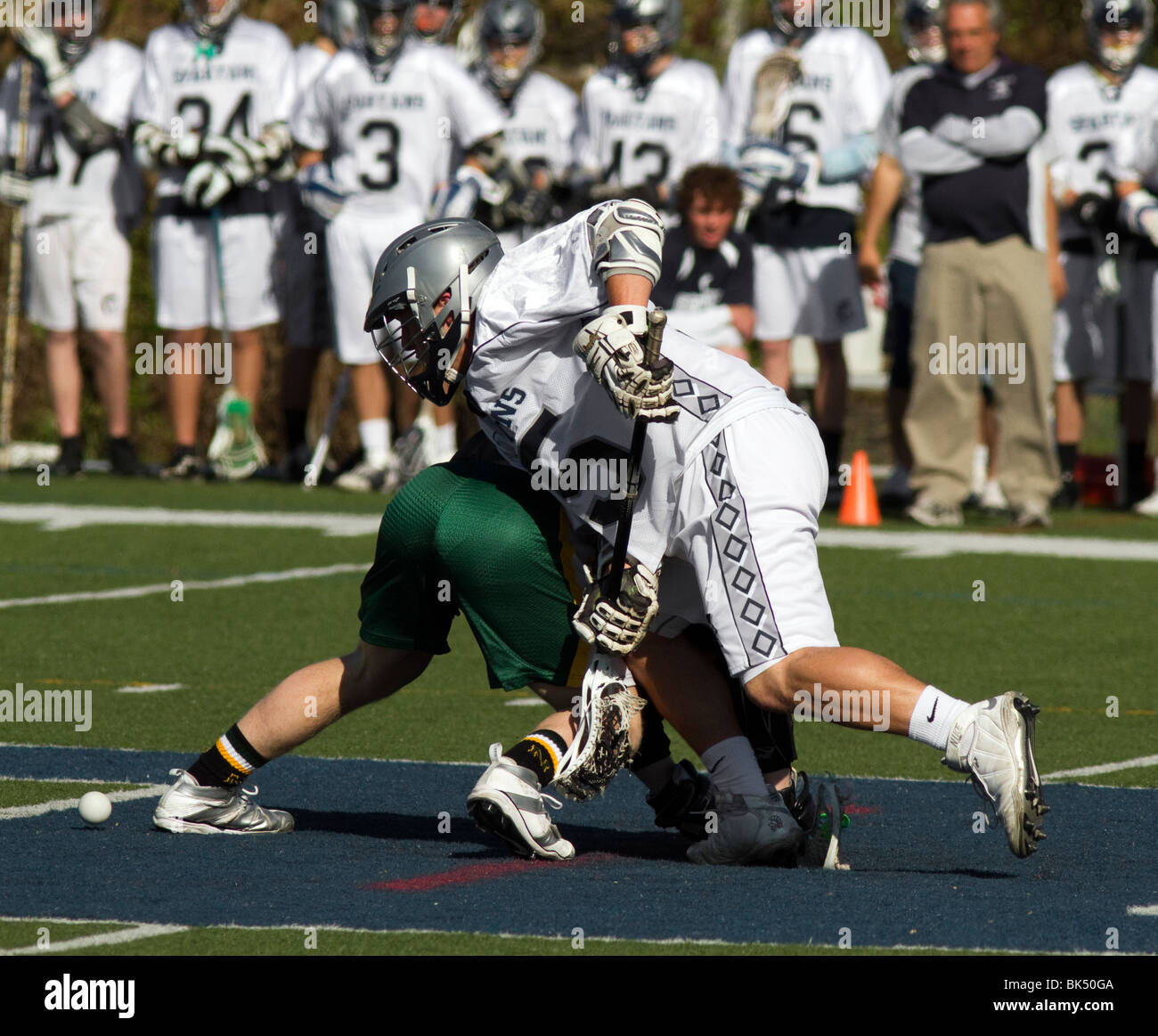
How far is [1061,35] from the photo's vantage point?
27016mm

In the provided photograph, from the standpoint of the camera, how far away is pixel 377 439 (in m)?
13.2

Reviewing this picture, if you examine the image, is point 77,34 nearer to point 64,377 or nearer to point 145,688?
point 64,377

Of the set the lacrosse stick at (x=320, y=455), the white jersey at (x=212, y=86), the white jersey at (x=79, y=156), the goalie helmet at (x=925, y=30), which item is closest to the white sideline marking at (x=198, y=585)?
the lacrosse stick at (x=320, y=455)

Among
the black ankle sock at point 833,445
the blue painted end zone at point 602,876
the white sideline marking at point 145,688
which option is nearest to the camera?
the blue painted end zone at point 602,876

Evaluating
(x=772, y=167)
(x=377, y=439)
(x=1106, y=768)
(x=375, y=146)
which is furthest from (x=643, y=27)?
(x=1106, y=768)

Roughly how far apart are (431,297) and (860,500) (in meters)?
6.97

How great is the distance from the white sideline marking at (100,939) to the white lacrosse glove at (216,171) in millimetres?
9242

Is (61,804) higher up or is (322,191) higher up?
(322,191)

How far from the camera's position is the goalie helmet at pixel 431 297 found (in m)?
5.17

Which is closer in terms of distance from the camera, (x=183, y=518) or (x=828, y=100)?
(x=183, y=518)

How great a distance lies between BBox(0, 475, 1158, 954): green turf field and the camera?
255 inches

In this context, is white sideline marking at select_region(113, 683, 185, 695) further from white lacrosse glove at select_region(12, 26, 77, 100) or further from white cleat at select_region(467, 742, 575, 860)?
white lacrosse glove at select_region(12, 26, 77, 100)

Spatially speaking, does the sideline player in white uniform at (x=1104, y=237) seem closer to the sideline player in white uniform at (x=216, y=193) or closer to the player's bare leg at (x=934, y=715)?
the sideline player in white uniform at (x=216, y=193)
